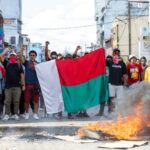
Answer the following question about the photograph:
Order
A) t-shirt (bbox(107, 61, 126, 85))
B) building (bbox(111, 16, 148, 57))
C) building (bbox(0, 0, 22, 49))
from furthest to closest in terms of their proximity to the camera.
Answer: building (bbox(0, 0, 22, 49)) < building (bbox(111, 16, 148, 57)) < t-shirt (bbox(107, 61, 126, 85))

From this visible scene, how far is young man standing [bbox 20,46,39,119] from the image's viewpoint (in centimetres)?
1319

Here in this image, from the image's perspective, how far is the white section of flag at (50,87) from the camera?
44.1 ft

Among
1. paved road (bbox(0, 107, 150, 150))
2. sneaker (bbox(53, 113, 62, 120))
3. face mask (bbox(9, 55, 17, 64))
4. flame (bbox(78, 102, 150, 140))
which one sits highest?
face mask (bbox(9, 55, 17, 64))

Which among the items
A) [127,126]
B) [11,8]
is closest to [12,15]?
[11,8]

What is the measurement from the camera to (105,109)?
48.6 ft

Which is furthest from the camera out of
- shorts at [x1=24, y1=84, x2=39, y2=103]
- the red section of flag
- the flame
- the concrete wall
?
the concrete wall

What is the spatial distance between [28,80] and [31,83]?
0.12 metres

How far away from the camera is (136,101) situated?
988 cm

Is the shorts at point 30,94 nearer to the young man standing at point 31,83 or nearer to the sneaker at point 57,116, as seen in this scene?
the young man standing at point 31,83

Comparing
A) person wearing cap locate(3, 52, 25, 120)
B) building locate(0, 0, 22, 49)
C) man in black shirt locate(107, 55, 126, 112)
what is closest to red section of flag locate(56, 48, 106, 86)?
man in black shirt locate(107, 55, 126, 112)

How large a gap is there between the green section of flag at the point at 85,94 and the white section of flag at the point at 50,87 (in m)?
0.18

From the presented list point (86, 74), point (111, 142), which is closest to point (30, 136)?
point (111, 142)

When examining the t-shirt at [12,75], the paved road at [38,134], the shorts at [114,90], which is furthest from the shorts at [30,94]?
the shorts at [114,90]

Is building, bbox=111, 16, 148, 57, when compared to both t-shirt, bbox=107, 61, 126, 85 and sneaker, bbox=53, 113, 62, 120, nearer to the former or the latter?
t-shirt, bbox=107, 61, 126, 85
